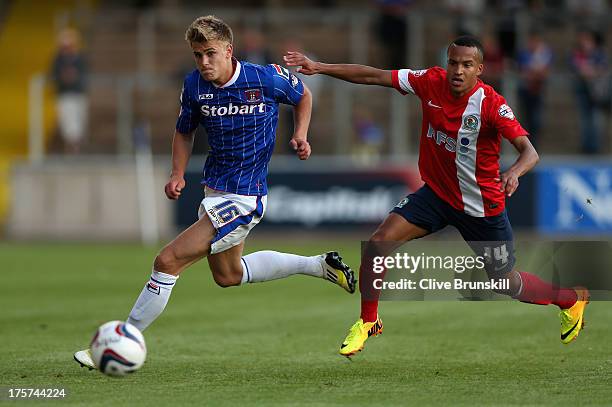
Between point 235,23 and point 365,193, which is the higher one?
point 235,23

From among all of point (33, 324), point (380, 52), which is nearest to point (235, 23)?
point (380, 52)

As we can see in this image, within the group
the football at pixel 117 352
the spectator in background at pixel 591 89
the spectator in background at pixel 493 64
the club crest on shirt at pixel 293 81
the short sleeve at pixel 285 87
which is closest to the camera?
the football at pixel 117 352

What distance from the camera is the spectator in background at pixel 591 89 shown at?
21594 mm

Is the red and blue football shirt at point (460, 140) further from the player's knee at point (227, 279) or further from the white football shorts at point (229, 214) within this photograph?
the player's knee at point (227, 279)

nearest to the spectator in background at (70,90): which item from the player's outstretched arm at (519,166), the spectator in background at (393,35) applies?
the spectator in background at (393,35)

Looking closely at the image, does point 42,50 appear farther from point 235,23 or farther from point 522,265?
point 522,265

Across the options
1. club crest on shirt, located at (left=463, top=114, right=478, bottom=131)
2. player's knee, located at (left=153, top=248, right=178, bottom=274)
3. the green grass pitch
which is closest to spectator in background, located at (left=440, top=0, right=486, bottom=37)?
the green grass pitch

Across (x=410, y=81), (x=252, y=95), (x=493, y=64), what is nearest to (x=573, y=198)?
(x=493, y=64)

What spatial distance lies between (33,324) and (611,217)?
40.2ft

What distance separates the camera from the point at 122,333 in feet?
26.2

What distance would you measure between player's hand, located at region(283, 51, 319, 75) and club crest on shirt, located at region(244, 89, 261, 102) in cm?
34

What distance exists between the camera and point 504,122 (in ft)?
29.3

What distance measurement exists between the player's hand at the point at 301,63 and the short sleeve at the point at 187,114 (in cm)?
77

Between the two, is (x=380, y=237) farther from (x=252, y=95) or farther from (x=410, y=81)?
(x=252, y=95)
